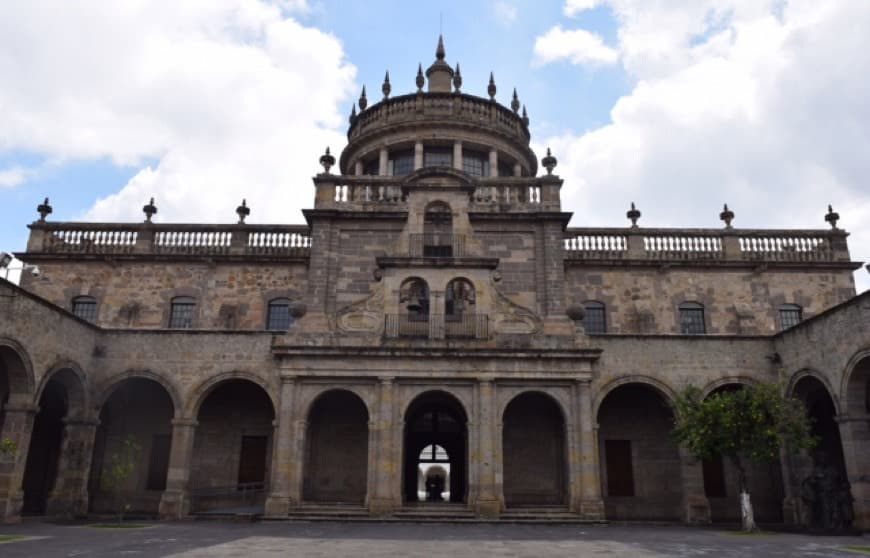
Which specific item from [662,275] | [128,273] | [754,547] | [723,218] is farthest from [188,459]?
[723,218]

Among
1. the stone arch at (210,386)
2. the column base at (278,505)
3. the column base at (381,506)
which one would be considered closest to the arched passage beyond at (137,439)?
the stone arch at (210,386)

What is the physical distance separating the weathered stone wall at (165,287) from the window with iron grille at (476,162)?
9718mm

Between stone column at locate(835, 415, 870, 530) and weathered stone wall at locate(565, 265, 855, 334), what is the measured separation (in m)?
8.38

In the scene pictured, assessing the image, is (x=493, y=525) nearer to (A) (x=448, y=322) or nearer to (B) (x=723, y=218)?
(A) (x=448, y=322)

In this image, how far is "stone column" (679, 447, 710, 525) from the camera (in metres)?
21.4

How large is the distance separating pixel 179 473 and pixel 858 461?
64.7 ft

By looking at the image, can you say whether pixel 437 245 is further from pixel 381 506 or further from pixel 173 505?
pixel 173 505

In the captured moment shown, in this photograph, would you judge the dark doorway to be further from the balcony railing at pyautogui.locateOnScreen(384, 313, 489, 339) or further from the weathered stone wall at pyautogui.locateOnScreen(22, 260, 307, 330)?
the balcony railing at pyautogui.locateOnScreen(384, 313, 489, 339)

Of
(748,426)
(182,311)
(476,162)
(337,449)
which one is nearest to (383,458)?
(337,449)

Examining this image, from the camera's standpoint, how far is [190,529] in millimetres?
17703

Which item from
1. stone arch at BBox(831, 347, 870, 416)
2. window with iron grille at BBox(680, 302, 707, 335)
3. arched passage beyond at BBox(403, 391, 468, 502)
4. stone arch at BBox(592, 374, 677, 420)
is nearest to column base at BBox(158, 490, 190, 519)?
arched passage beyond at BBox(403, 391, 468, 502)

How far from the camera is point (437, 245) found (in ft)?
78.1

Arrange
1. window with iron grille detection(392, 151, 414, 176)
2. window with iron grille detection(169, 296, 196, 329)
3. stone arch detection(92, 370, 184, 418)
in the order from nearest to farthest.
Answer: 1. stone arch detection(92, 370, 184, 418)
2. window with iron grille detection(169, 296, 196, 329)
3. window with iron grille detection(392, 151, 414, 176)

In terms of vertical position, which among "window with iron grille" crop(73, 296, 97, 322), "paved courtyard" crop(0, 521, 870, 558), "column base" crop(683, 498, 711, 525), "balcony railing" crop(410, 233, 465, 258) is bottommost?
"paved courtyard" crop(0, 521, 870, 558)
